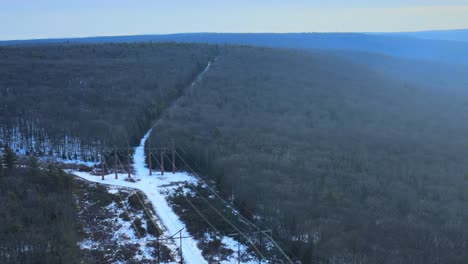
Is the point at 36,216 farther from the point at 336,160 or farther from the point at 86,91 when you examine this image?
the point at 86,91

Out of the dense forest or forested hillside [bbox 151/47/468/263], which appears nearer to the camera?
the dense forest

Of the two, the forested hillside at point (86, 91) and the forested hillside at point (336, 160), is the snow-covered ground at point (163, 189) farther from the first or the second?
the forested hillside at point (86, 91)

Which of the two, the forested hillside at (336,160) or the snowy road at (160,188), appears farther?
the forested hillside at (336,160)

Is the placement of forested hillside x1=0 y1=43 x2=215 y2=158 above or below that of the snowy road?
above

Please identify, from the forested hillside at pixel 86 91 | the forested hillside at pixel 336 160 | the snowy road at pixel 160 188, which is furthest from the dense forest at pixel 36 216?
the forested hillside at pixel 336 160

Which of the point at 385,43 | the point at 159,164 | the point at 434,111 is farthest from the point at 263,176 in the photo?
the point at 385,43

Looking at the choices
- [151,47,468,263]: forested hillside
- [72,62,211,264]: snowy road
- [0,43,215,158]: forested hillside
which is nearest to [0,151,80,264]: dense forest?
[72,62,211,264]: snowy road

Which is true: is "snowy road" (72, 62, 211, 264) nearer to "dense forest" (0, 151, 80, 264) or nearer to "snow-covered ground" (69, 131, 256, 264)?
"snow-covered ground" (69, 131, 256, 264)
